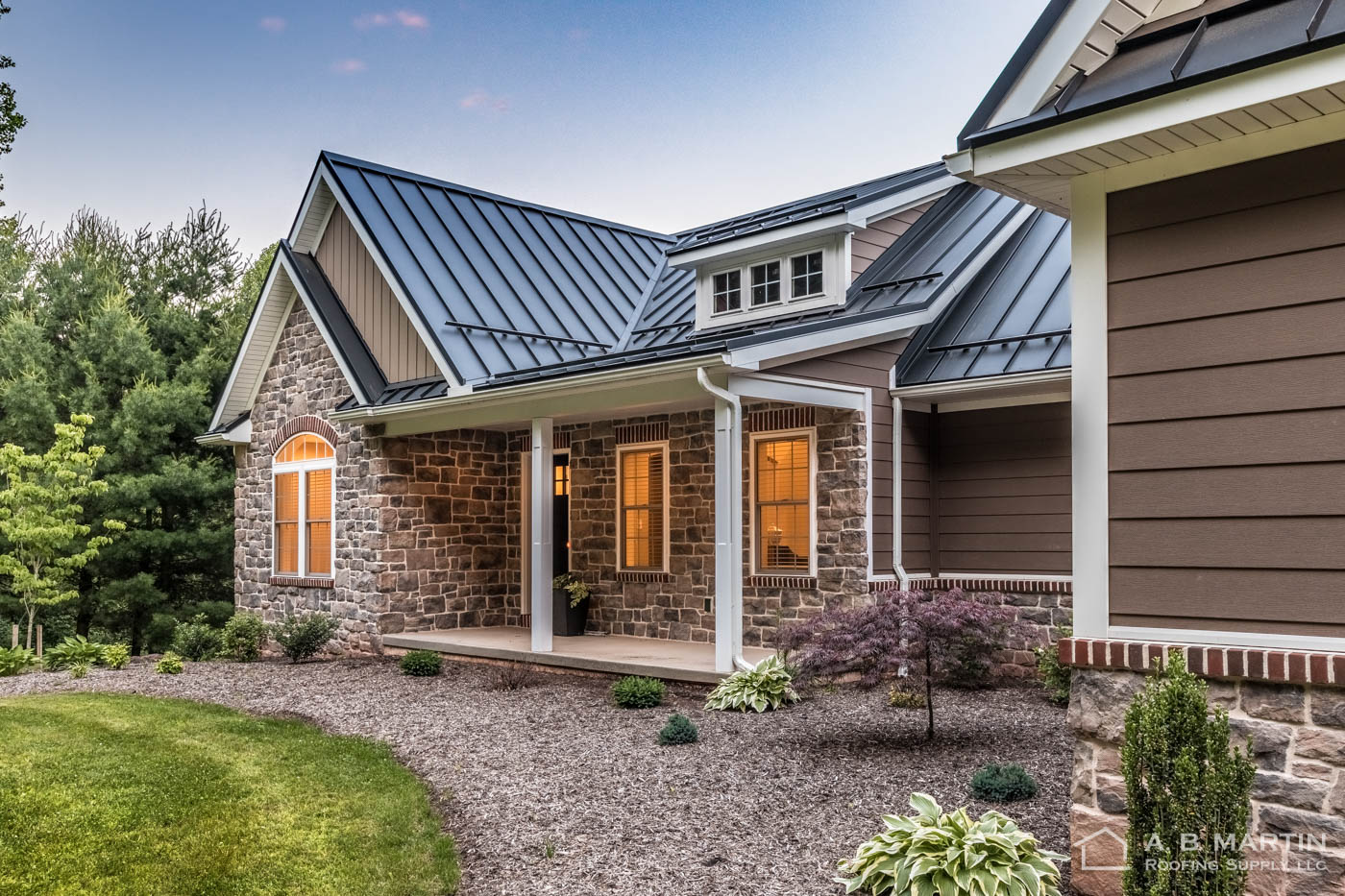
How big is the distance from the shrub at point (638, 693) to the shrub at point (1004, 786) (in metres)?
3.75

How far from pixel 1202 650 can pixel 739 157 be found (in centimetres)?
2658

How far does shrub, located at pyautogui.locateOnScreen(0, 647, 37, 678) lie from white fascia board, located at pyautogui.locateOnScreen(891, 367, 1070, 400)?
1096 centimetres

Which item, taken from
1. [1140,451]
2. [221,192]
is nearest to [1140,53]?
[1140,451]

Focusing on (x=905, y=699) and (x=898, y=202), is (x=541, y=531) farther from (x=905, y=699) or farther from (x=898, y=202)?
(x=898, y=202)

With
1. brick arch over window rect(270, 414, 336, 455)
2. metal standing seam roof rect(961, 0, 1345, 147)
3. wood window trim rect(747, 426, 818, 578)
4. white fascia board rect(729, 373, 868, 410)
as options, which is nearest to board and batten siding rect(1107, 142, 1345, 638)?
metal standing seam roof rect(961, 0, 1345, 147)

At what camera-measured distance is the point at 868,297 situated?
1149 cm

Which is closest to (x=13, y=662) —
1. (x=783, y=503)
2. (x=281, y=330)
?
(x=281, y=330)

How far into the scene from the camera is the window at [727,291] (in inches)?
490

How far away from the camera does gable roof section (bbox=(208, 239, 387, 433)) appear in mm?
13977

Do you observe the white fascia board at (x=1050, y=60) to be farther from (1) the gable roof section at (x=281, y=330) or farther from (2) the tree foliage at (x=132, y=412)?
(2) the tree foliage at (x=132, y=412)

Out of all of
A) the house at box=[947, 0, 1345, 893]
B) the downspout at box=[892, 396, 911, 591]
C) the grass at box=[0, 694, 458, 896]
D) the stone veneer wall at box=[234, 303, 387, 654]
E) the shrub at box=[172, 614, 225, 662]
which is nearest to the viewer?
the house at box=[947, 0, 1345, 893]

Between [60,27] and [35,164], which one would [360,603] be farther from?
[35,164]

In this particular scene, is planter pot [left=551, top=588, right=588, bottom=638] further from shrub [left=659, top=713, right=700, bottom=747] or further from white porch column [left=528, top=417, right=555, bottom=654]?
shrub [left=659, top=713, right=700, bottom=747]

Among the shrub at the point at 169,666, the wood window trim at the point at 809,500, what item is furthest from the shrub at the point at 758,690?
the shrub at the point at 169,666
